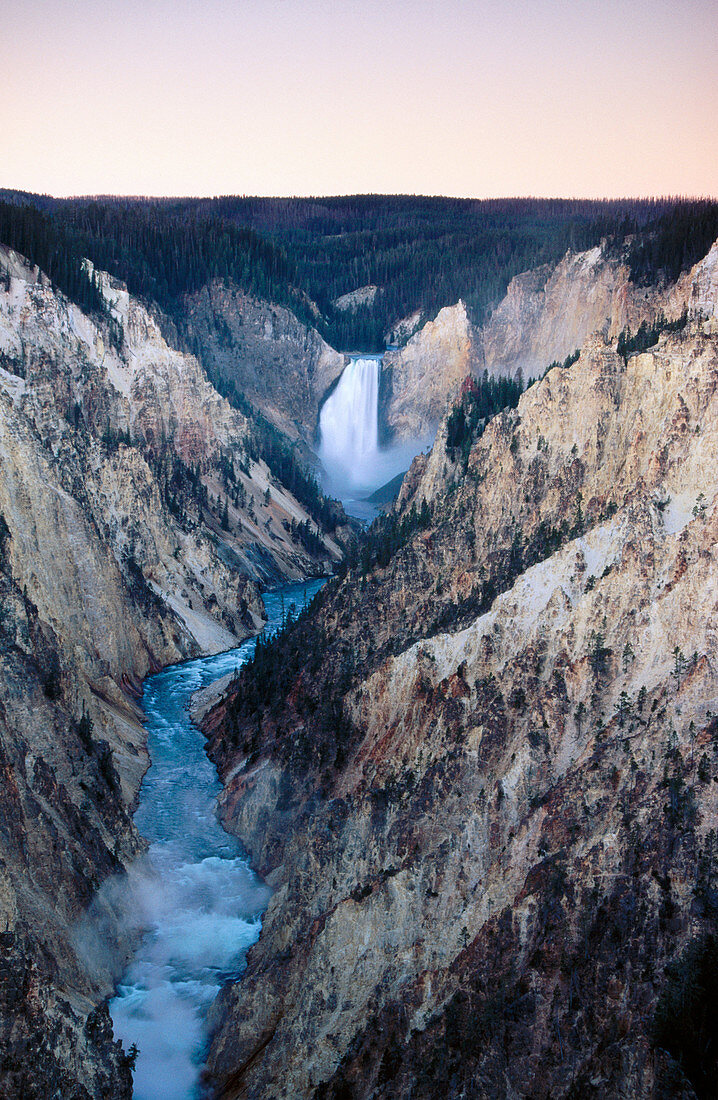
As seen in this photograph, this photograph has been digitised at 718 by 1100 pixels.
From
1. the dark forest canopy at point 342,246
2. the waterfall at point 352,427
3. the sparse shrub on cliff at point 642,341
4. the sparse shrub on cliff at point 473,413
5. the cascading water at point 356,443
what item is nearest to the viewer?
the sparse shrub on cliff at point 642,341

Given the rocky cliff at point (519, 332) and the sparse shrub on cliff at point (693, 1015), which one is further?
the rocky cliff at point (519, 332)

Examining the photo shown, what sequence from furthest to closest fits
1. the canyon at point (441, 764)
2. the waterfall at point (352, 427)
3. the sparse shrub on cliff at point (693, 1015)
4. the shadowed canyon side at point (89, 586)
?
the waterfall at point (352, 427)
the shadowed canyon side at point (89, 586)
the canyon at point (441, 764)
the sparse shrub on cliff at point (693, 1015)

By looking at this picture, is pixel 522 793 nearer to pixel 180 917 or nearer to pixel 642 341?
pixel 180 917

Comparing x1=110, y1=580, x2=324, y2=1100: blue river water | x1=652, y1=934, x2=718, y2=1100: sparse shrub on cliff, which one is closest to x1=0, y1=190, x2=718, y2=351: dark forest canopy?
x1=110, y1=580, x2=324, y2=1100: blue river water

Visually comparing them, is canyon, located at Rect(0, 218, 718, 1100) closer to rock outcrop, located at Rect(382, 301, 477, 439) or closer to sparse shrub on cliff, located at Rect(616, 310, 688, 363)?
sparse shrub on cliff, located at Rect(616, 310, 688, 363)

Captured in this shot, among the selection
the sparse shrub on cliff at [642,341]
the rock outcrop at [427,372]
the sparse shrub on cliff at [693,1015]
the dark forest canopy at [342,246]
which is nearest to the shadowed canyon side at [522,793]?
the sparse shrub on cliff at [693,1015]

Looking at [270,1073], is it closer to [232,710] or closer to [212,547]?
[232,710]

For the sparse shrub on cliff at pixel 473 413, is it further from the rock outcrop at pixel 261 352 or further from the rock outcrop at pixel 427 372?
the rock outcrop at pixel 261 352
